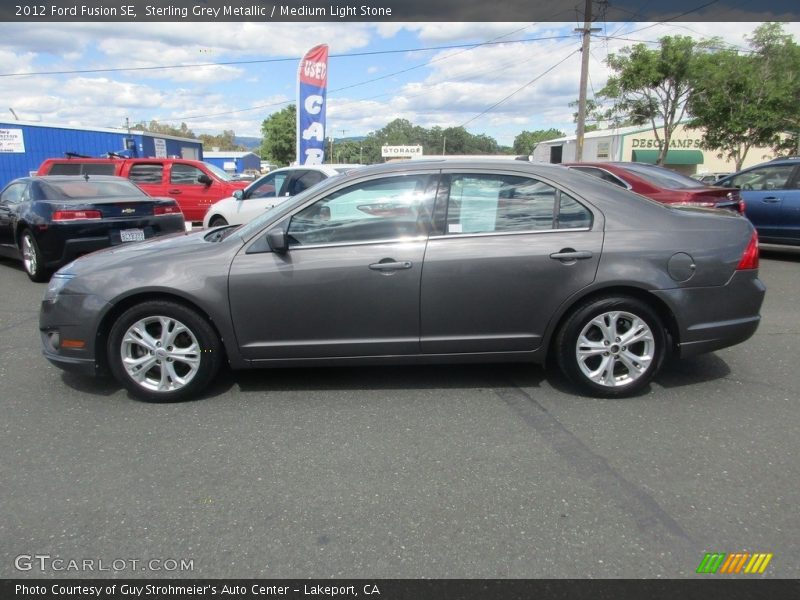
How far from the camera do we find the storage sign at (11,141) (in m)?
21.4

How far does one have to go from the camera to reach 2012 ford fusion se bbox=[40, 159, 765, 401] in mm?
3664

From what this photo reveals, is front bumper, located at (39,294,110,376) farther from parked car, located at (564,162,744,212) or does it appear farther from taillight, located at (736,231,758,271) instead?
parked car, located at (564,162,744,212)

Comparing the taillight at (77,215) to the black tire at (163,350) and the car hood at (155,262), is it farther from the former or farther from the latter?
the black tire at (163,350)

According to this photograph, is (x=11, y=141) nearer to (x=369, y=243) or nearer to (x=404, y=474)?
(x=369, y=243)

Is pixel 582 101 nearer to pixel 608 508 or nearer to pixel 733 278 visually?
pixel 733 278

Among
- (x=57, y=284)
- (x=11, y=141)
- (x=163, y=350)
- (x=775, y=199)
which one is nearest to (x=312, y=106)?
(x=775, y=199)

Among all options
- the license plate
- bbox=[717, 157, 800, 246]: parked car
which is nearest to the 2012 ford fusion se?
the license plate

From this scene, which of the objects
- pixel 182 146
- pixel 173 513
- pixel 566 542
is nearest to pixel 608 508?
→ pixel 566 542

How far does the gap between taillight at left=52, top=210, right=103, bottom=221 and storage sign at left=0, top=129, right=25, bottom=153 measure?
1811cm

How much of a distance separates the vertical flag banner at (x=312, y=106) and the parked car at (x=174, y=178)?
3905 millimetres

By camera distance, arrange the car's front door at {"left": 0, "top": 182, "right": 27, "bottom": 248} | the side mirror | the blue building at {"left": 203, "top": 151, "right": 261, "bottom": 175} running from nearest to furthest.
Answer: the side mirror
the car's front door at {"left": 0, "top": 182, "right": 27, "bottom": 248}
the blue building at {"left": 203, "top": 151, "right": 261, "bottom": 175}

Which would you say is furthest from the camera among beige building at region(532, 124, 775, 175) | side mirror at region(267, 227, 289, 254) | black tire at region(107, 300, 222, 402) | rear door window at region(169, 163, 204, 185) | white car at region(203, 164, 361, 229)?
beige building at region(532, 124, 775, 175)

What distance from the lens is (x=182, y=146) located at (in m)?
28.6

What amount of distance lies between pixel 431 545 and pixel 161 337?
2323mm
